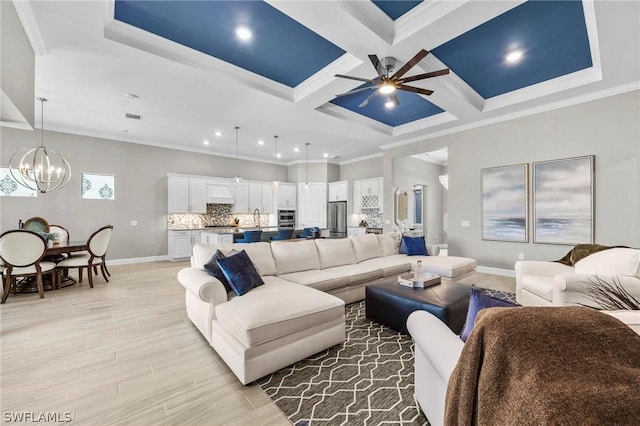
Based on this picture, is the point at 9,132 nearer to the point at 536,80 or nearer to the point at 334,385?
the point at 334,385

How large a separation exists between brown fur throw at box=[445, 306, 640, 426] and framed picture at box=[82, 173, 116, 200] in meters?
8.14

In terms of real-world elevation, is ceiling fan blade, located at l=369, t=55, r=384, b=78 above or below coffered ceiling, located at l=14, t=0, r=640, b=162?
below

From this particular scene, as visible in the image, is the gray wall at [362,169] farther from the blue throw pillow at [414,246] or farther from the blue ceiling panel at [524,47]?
the blue ceiling panel at [524,47]

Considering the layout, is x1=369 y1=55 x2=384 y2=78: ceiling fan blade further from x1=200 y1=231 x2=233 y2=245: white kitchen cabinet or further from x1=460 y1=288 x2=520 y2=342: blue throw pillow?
x1=200 y1=231 x2=233 y2=245: white kitchen cabinet

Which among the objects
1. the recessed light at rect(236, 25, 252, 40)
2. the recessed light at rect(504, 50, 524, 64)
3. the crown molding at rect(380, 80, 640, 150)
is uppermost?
the recessed light at rect(504, 50, 524, 64)

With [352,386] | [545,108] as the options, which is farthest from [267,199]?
[352,386]

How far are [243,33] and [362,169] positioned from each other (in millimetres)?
6477

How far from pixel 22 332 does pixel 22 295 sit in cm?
188

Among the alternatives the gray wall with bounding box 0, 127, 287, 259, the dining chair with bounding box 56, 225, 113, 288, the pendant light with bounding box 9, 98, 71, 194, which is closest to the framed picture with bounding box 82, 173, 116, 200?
the gray wall with bounding box 0, 127, 287, 259

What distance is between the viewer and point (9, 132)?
5.41 metres

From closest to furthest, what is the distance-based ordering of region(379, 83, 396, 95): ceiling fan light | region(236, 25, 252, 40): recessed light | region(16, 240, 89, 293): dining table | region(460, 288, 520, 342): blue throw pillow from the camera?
region(460, 288, 520, 342): blue throw pillow → region(236, 25, 252, 40): recessed light → region(379, 83, 396, 95): ceiling fan light → region(16, 240, 89, 293): dining table

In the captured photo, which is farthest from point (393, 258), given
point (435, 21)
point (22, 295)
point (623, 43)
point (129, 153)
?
point (129, 153)

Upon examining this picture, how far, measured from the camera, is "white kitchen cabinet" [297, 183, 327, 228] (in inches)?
374

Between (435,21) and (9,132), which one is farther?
(9,132)
